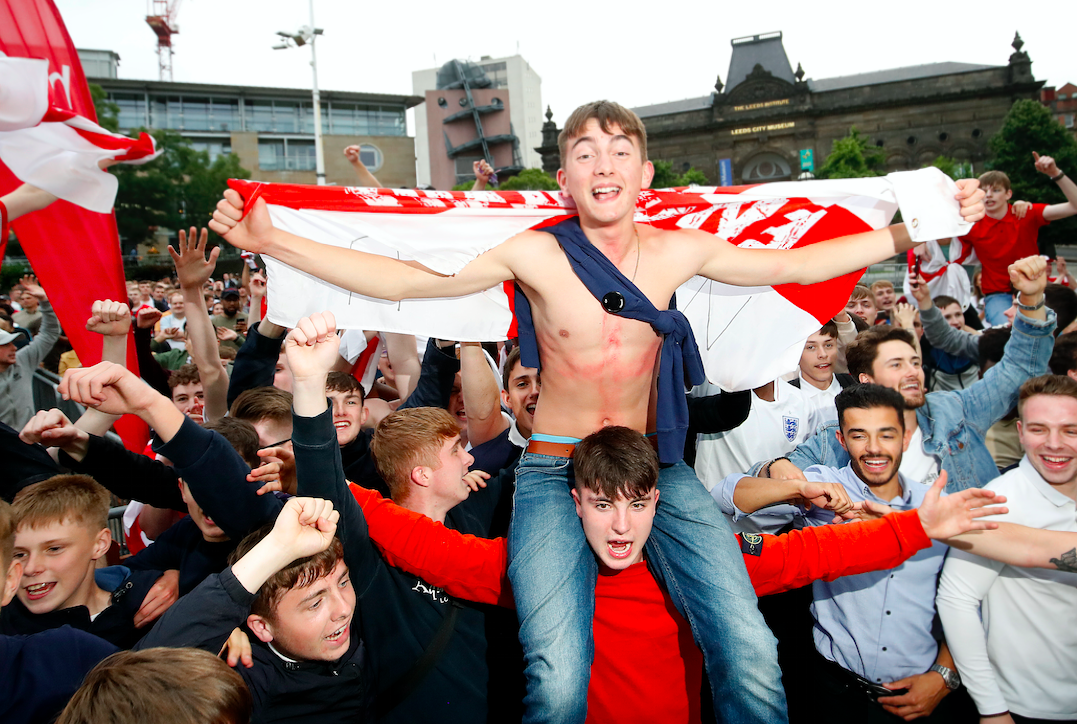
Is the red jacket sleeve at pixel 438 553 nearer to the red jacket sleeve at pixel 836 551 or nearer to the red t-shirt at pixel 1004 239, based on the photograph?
the red jacket sleeve at pixel 836 551

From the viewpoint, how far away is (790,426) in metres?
4.34

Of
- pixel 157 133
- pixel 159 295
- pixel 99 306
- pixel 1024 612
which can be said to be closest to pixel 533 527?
pixel 1024 612

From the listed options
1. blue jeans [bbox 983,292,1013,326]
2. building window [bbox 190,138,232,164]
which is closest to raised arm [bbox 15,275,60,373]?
blue jeans [bbox 983,292,1013,326]

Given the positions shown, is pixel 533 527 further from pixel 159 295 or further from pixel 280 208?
pixel 159 295

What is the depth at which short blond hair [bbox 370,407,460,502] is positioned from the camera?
3.08 meters

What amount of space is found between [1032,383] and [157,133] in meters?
52.2

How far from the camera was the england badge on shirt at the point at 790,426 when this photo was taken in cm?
430

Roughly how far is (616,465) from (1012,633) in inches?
72.1

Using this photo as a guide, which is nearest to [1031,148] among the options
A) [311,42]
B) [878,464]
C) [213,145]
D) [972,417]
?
[311,42]

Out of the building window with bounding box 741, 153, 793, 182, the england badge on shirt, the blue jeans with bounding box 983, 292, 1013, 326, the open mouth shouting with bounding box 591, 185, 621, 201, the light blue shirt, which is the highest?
the building window with bounding box 741, 153, 793, 182

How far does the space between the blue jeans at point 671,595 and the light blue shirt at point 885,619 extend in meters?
0.80

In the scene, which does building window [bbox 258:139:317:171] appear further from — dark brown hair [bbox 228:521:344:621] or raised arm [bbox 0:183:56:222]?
dark brown hair [bbox 228:521:344:621]

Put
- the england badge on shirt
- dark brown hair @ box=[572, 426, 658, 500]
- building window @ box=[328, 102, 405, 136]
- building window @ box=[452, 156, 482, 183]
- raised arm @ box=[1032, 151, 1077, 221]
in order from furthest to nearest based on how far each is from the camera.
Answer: building window @ box=[452, 156, 482, 183], building window @ box=[328, 102, 405, 136], raised arm @ box=[1032, 151, 1077, 221], the england badge on shirt, dark brown hair @ box=[572, 426, 658, 500]

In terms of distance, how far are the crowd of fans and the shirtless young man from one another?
0.06 m
